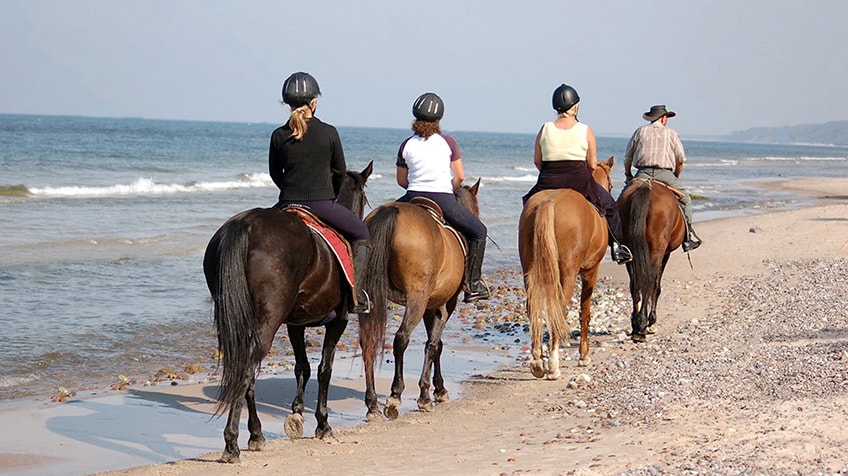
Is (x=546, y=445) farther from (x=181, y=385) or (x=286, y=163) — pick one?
(x=181, y=385)

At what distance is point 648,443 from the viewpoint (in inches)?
243

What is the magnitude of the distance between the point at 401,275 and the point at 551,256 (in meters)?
1.68

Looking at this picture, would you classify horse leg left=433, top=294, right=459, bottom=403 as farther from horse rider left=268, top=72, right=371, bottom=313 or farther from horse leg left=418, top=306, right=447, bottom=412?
horse rider left=268, top=72, right=371, bottom=313

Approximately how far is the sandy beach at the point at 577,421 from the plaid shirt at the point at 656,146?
198cm

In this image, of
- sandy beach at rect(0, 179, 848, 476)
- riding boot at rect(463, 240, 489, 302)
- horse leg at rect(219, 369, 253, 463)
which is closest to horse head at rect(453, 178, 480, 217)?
riding boot at rect(463, 240, 489, 302)

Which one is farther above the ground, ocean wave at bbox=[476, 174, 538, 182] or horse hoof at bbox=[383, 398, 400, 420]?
horse hoof at bbox=[383, 398, 400, 420]

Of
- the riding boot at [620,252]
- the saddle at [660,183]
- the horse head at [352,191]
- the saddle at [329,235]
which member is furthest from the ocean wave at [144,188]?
the saddle at [329,235]

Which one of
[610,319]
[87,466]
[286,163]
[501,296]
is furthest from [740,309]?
[87,466]

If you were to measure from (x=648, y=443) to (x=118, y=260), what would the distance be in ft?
43.0

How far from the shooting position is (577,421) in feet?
24.2

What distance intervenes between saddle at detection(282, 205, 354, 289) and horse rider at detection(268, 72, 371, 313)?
0.20 feet

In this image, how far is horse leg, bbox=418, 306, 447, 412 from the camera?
8.46 metres

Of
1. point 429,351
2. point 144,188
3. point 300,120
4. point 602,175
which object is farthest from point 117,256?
point 144,188

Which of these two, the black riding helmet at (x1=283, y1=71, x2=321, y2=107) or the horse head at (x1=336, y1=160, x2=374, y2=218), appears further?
the horse head at (x1=336, y1=160, x2=374, y2=218)
